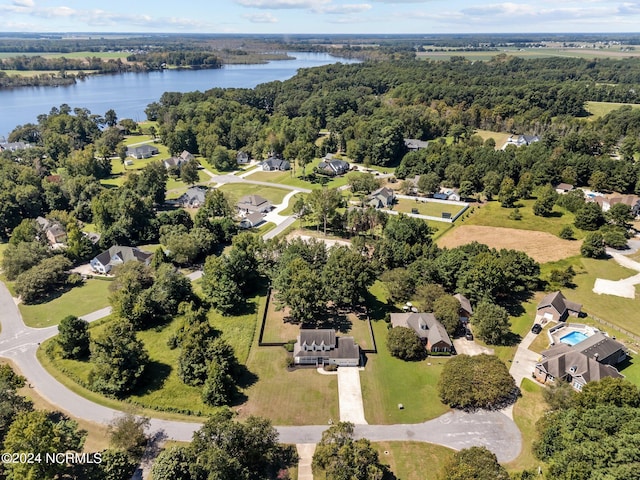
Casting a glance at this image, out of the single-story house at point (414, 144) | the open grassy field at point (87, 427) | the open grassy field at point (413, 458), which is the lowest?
the open grassy field at point (413, 458)

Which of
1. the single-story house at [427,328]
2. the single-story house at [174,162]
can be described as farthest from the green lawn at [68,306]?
the single-story house at [174,162]

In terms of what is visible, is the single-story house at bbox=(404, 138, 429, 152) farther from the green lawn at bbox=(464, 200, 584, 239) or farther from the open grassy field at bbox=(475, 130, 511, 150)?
the green lawn at bbox=(464, 200, 584, 239)

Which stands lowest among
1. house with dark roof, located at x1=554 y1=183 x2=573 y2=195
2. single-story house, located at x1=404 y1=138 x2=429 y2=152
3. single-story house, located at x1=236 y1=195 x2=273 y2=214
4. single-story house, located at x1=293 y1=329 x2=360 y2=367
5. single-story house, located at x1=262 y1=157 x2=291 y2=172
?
single-story house, located at x1=293 y1=329 x2=360 y2=367

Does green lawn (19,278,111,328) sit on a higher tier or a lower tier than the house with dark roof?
lower

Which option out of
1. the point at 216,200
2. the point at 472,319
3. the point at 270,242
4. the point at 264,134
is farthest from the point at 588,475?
the point at 264,134

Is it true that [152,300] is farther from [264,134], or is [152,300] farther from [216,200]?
[264,134]

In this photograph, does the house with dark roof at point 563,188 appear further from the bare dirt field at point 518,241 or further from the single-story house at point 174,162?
the single-story house at point 174,162

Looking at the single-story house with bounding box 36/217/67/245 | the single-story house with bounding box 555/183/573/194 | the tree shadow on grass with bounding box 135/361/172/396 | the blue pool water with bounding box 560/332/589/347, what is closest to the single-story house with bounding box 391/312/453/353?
the blue pool water with bounding box 560/332/589/347
